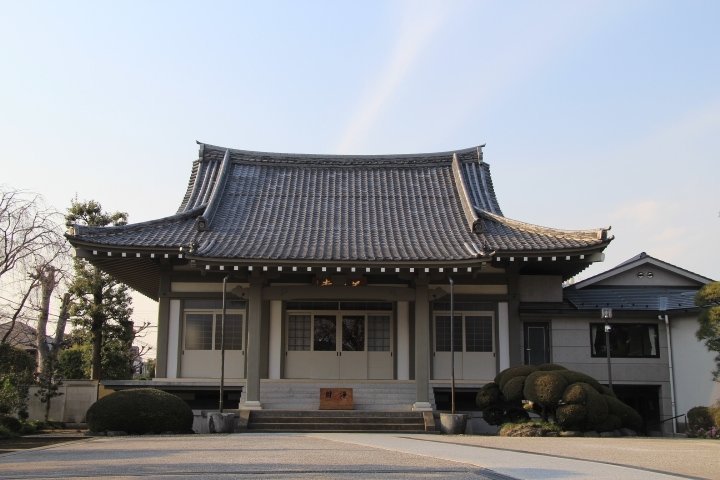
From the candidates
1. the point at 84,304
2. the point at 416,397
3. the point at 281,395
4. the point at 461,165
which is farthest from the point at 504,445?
the point at 84,304

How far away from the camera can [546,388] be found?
643 inches

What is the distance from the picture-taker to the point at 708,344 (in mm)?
17000

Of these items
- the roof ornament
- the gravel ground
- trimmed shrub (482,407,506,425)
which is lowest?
the gravel ground

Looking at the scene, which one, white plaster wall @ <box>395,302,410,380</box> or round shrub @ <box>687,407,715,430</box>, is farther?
white plaster wall @ <box>395,302,410,380</box>

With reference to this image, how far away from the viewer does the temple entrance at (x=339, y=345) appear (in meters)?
21.3

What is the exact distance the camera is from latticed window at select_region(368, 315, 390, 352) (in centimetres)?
2152

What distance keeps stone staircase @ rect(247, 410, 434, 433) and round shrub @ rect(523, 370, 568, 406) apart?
2605mm

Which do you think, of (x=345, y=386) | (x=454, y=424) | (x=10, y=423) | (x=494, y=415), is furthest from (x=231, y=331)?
(x=494, y=415)

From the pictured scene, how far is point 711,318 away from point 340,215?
10909 millimetres

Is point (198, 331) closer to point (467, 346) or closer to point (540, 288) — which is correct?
point (467, 346)

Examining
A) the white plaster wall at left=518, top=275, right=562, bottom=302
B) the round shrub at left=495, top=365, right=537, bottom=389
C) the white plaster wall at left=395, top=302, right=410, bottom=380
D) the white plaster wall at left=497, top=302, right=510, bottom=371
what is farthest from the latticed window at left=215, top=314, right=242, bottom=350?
the white plaster wall at left=518, top=275, right=562, bottom=302

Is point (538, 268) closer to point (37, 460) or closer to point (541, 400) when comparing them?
point (541, 400)

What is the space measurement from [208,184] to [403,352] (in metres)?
8.82

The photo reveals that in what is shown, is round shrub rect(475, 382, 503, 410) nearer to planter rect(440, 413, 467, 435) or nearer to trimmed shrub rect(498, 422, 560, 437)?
planter rect(440, 413, 467, 435)
